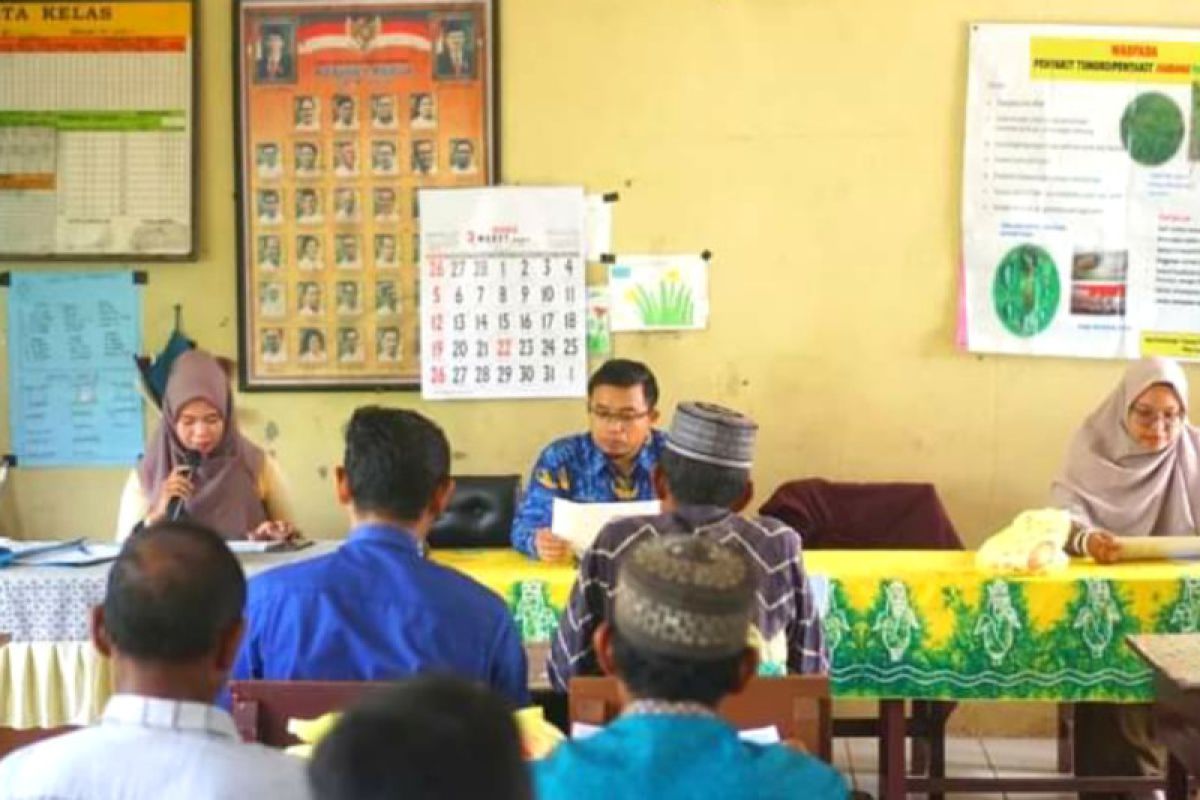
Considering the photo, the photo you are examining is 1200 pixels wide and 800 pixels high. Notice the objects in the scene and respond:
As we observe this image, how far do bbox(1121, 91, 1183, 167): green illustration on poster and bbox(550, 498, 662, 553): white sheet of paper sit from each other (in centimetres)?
209

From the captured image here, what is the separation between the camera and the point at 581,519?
12.3 feet

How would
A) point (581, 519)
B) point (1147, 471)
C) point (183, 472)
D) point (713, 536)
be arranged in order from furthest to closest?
point (1147, 471) → point (183, 472) → point (581, 519) → point (713, 536)

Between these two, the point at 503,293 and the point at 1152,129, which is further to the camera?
the point at 503,293

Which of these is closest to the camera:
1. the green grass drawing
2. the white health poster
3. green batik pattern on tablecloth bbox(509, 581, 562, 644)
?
green batik pattern on tablecloth bbox(509, 581, 562, 644)

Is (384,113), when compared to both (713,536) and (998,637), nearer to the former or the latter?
(998,637)

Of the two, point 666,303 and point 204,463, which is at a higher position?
point 666,303

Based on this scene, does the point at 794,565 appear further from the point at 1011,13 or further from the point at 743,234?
the point at 1011,13

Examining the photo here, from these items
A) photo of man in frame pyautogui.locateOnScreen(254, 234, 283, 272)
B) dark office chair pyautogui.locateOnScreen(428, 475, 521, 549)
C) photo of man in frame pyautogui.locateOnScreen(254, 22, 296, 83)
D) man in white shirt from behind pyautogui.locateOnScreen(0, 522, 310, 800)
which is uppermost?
photo of man in frame pyautogui.locateOnScreen(254, 22, 296, 83)

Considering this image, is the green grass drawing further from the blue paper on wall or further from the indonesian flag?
the blue paper on wall

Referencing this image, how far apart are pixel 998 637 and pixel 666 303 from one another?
1.61 metres

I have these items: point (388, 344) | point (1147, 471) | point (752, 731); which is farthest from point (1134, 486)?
point (752, 731)

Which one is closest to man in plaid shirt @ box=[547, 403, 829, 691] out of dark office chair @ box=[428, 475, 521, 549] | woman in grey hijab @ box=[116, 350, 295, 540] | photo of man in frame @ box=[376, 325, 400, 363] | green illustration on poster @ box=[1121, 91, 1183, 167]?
woman in grey hijab @ box=[116, 350, 295, 540]

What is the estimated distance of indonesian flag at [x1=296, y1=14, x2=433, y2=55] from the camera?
4.74 metres

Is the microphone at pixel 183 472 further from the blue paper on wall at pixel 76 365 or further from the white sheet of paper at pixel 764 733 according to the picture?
the white sheet of paper at pixel 764 733
